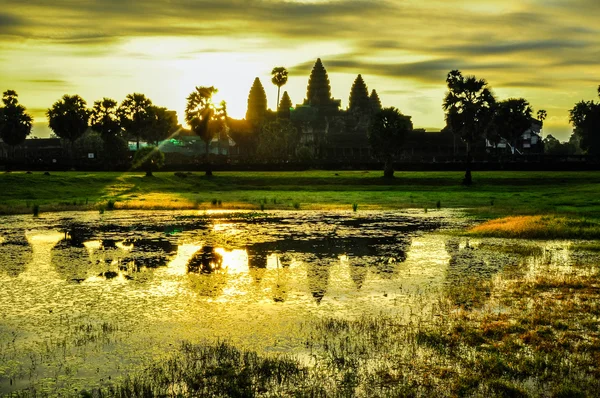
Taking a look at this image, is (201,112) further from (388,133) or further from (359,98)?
(359,98)

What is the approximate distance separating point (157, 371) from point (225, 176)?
66313 millimetres

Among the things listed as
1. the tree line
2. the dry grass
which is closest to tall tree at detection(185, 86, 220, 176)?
the tree line

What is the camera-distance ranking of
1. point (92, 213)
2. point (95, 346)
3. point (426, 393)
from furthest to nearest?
point (92, 213)
point (95, 346)
point (426, 393)

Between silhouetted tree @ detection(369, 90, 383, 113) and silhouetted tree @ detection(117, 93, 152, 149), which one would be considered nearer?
silhouetted tree @ detection(117, 93, 152, 149)

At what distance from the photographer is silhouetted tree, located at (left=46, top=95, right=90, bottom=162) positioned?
111m

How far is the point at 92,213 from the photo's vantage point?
39750 mm

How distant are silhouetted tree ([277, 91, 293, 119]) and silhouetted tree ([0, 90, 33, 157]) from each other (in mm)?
54991

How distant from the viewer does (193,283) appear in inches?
681

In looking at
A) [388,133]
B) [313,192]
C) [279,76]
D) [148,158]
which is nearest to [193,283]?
[313,192]

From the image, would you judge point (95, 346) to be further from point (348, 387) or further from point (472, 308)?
point (472, 308)

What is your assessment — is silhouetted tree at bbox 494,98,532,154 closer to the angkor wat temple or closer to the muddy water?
the angkor wat temple

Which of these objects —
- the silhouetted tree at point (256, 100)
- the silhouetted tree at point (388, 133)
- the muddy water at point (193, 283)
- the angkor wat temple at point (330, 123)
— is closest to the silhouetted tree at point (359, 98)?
the angkor wat temple at point (330, 123)

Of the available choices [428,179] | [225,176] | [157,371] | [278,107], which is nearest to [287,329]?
[157,371]

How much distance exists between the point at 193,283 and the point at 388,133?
62.6 m
